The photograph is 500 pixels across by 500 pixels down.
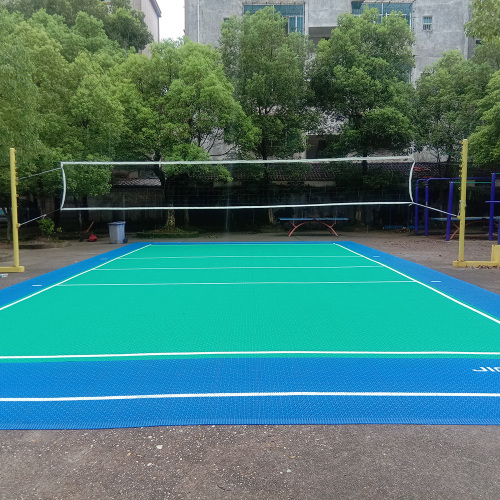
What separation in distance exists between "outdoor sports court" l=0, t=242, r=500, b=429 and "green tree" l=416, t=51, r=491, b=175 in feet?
41.8

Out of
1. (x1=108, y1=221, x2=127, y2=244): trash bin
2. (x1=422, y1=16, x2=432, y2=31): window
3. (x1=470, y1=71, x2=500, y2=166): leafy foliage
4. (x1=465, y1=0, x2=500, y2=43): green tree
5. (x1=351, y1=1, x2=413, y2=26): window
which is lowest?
(x1=108, y1=221, x2=127, y2=244): trash bin

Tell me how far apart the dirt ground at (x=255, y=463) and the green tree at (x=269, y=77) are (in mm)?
16973

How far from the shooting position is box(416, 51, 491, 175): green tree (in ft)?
63.7

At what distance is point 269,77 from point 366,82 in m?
3.85

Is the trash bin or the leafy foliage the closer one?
the leafy foliage

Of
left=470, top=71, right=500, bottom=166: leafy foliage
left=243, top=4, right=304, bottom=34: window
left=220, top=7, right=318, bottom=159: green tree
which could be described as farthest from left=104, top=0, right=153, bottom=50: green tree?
left=470, top=71, right=500, bottom=166: leafy foliage

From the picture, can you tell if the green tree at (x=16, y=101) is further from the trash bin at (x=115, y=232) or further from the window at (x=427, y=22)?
the window at (x=427, y=22)

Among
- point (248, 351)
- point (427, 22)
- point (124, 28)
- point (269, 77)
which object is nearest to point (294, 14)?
point (427, 22)

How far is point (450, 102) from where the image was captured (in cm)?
2017

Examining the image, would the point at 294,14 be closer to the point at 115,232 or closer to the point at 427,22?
the point at 427,22

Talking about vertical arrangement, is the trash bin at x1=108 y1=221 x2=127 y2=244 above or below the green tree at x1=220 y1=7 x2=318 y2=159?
below

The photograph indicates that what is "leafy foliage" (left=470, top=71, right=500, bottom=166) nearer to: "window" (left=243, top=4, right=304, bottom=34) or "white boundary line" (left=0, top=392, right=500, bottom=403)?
"white boundary line" (left=0, top=392, right=500, bottom=403)

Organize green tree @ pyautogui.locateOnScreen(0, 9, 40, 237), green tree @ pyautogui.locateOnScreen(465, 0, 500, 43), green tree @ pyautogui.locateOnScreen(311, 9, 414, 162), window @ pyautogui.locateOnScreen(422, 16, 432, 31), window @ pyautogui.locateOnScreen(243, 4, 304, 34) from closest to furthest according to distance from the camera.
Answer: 1. green tree @ pyautogui.locateOnScreen(465, 0, 500, 43)
2. green tree @ pyautogui.locateOnScreen(0, 9, 40, 237)
3. green tree @ pyautogui.locateOnScreen(311, 9, 414, 162)
4. window @ pyautogui.locateOnScreen(422, 16, 432, 31)
5. window @ pyautogui.locateOnScreen(243, 4, 304, 34)

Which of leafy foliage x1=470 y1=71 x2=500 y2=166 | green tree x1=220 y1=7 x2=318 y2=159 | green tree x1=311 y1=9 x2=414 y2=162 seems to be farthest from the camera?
green tree x1=311 y1=9 x2=414 y2=162
